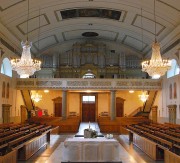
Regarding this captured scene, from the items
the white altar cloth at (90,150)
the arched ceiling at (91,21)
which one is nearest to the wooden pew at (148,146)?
the white altar cloth at (90,150)

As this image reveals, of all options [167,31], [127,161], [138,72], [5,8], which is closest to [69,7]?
[5,8]

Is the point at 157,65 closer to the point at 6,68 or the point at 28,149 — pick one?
the point at 28,149

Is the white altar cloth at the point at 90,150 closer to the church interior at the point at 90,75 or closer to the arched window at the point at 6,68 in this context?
the church interior at the point at 90,75

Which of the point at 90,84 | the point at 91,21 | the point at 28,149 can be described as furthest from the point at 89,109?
the point at 28,149

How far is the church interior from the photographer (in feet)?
39.3

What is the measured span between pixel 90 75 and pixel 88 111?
173 inches

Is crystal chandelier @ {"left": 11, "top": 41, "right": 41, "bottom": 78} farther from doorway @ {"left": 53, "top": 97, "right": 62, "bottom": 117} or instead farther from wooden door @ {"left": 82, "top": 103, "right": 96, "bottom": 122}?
wooden door @ {"left": 82, "top": 103, "right": 96, "bottom": 122}

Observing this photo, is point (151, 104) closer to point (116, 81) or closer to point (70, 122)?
point (116, 81)

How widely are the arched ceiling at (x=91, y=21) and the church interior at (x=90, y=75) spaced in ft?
0.26

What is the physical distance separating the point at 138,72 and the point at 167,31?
29.5 feet

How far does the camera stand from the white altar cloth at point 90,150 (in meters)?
9.07

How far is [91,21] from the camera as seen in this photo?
24.6 metres

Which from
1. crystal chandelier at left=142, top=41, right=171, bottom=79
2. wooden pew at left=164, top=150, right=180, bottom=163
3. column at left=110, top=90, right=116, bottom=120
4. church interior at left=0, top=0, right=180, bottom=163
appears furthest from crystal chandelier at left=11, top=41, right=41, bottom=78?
column at left=110, top=90, right=116, bottom=120

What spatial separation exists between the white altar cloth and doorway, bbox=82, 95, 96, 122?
23.4 metres
